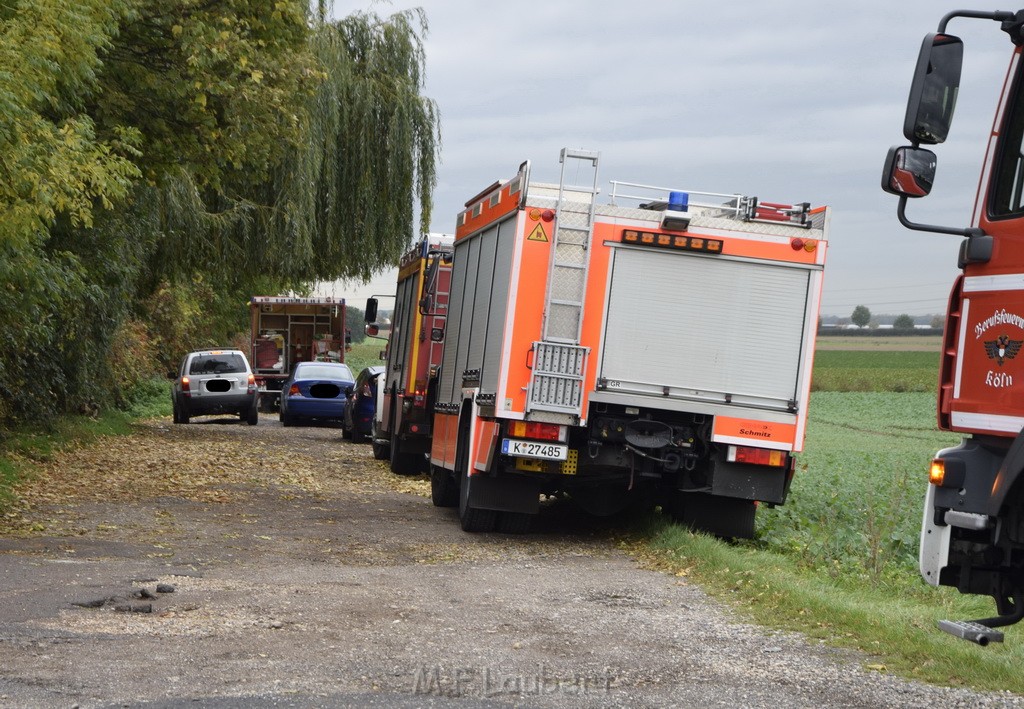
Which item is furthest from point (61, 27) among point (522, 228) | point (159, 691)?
point (159, 691)

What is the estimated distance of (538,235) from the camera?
11859 mm

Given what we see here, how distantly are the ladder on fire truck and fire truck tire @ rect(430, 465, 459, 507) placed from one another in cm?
341

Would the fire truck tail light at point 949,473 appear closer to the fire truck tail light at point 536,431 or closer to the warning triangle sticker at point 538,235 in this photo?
the fire truck tail light at point 536,431

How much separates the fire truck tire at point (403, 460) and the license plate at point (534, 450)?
796cm

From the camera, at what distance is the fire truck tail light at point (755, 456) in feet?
38.9

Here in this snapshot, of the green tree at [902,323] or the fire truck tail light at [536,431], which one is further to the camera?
the green tree at [902,323]

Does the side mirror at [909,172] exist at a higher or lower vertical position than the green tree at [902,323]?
lower

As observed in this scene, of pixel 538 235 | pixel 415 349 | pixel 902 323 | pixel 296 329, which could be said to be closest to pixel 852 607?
pixel 538 235

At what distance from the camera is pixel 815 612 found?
866 centimetres

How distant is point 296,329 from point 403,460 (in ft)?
65.4

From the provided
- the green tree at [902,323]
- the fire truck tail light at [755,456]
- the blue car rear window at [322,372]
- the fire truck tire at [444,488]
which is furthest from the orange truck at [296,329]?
the green tree at [902,323]

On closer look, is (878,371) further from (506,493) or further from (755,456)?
(755,456)

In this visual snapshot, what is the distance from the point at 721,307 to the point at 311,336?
28.2 metres

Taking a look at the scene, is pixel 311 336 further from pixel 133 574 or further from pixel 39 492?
pixel 133 574
